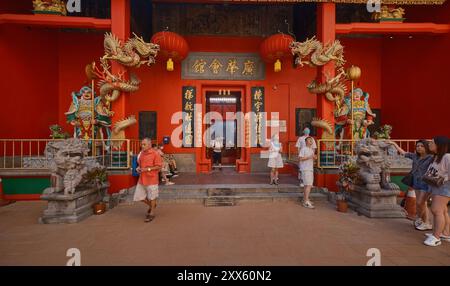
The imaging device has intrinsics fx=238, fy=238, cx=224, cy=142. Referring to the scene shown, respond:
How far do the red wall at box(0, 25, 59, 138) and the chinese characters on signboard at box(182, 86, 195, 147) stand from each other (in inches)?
186

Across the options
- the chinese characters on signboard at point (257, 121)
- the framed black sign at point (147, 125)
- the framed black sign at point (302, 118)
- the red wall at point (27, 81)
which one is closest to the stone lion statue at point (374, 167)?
the framed black sign at point (302, 118)

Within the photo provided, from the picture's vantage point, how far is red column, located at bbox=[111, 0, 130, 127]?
667 centimetres

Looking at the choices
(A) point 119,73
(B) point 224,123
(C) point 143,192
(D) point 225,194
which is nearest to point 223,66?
(A) point 119,73

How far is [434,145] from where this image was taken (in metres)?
3.74

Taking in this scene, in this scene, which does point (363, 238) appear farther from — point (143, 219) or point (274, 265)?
point (143, 219)

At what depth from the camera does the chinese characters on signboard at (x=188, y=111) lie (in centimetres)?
941

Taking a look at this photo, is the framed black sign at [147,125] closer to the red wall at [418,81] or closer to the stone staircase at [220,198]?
the stone staircase at [220,198]

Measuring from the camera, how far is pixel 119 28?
6.68 meters

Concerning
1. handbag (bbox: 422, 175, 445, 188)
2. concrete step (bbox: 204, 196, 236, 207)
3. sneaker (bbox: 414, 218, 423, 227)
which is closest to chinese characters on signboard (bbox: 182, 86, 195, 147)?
concrete step (bbox: 204, 196, 236, 207)

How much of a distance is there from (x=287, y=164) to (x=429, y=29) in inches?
235

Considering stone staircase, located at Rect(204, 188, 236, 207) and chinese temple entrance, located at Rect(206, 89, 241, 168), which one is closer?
stone staircase, located at Rect(204, 188, 236, 207)

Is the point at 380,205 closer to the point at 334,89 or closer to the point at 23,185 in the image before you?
the point at 334,89

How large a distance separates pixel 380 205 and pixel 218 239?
3.63m

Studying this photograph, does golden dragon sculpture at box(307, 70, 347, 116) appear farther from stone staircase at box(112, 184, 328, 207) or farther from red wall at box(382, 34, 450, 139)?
red wall at box(382, 34, 450, 139)
